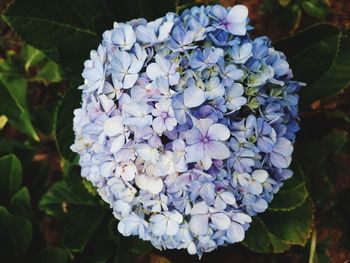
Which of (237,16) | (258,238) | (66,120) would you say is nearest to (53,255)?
(66,120)

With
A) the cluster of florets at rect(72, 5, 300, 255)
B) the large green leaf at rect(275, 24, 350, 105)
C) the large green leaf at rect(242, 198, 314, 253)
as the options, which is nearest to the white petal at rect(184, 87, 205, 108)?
the cluster of florets at rect(72, 5, 300, 255)

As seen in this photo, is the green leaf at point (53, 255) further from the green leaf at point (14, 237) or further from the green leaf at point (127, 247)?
the green leaf at point (127, 247)

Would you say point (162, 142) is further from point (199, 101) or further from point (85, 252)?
point (85, 252)

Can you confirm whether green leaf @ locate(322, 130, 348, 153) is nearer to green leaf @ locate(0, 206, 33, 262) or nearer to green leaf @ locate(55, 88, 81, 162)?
green leaf @ locate(55, 88, 81, 162)

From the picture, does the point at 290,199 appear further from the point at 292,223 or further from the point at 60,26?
the point at 60,26

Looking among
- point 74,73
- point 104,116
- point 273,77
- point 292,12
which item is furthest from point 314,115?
point 104,116
